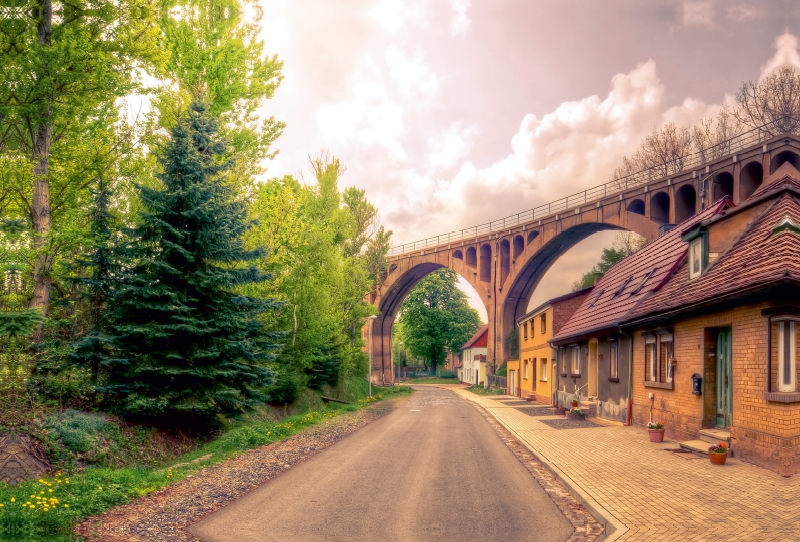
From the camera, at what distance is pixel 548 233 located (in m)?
43.1

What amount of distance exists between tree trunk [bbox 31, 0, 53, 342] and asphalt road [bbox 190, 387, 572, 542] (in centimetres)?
735

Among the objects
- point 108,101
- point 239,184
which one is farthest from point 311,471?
point 239,184

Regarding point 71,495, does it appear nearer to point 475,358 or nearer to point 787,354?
point 787,354

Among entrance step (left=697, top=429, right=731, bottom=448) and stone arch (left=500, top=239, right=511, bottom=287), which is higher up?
stone arch (left=500, top=239, right=511, bottom=287)

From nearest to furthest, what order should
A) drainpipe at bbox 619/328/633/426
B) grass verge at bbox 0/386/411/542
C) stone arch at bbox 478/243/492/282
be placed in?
1. grass verge at bbox 0/386/411/542
2. drainpipe at bbox 619/328/633/426
3. stone arch at bbox 478/243/492/282

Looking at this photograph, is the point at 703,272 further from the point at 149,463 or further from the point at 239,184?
the point at 239,184

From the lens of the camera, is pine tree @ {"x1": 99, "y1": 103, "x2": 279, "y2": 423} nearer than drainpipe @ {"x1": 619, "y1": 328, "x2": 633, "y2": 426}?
Yes

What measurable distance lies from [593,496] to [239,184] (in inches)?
617

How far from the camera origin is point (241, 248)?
14.8m

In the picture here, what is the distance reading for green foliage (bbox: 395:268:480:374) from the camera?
81125 mm

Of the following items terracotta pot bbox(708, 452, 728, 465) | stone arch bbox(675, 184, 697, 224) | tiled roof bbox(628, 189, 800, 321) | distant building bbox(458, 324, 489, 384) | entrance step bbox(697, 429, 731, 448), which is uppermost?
stone arch bbox(675, 184, 697, 224)

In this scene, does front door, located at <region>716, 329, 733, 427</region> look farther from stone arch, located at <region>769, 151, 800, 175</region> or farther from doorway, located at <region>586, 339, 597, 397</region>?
stone arch, located at <region>769, 151, 800, 175</region>

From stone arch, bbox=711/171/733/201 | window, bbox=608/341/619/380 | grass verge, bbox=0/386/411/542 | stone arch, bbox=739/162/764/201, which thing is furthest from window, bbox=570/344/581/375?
grass verge, bbox=0/386/411/542

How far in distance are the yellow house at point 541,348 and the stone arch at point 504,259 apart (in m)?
9.26
